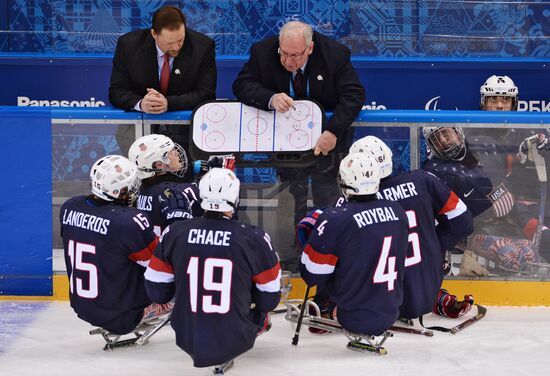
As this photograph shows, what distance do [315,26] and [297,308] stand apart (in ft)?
12.2

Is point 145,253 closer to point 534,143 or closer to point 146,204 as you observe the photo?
point 146,204

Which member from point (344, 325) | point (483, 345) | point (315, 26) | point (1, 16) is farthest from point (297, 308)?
point (1, 16)

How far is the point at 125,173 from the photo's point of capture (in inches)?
209

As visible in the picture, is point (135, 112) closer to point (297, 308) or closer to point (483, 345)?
→ point (297, 308)

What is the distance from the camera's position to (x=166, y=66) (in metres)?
6.44

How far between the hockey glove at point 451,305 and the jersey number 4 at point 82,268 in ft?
6.13

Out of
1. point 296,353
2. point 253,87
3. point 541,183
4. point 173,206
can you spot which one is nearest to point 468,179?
point 541,183

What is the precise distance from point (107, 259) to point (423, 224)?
1571mm

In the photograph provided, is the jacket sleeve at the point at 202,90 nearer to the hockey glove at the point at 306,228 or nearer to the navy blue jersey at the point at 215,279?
the hockey glove at the point at 306,228

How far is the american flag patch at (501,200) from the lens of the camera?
6234mm

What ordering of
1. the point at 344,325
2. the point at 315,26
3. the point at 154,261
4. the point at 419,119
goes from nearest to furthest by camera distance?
the point at 154,261 < the point at 344,325 < the point at 419,119 < the point at 315,26

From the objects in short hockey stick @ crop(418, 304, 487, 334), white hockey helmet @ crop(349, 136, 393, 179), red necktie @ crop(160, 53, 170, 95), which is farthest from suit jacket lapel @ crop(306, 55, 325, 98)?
short hockey stick @ crop(418, 304, 487, 334)

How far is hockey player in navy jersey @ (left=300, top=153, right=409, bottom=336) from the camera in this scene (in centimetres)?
521

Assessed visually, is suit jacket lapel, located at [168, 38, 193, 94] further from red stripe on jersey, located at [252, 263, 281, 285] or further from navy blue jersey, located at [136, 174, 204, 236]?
red stripe on jersey, located at [252, 263, 281, 285]
